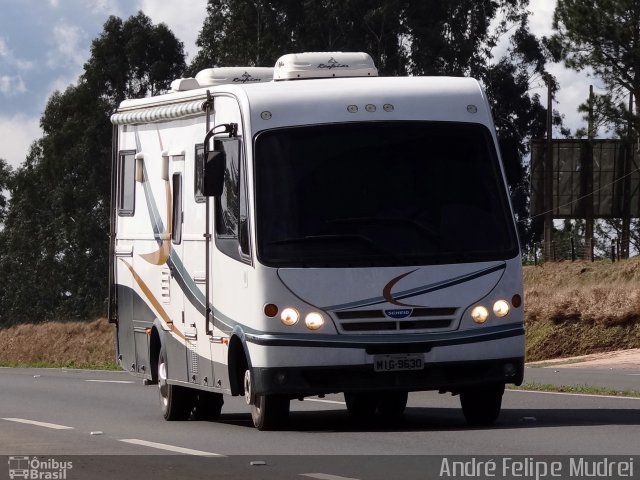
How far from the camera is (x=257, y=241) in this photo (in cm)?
1445

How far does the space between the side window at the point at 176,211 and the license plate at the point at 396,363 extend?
3226mm

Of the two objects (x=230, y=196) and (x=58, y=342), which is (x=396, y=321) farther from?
(x=58, y=342)

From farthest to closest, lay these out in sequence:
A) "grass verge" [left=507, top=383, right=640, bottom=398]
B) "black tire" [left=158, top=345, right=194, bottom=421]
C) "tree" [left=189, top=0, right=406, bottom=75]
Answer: "tree" [left=189, top=0, right=406, bottom=75], "grass verge" [left=507, top=383, right=640, bottom=398], "black tire" [left=158, top=345, right=194, bottom=421]

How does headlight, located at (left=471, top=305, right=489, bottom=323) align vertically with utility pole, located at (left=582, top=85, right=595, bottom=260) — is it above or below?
below

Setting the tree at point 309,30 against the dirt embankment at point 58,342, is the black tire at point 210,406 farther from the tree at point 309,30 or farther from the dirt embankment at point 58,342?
the tree at point 309,30

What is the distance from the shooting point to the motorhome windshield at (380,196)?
14.4m

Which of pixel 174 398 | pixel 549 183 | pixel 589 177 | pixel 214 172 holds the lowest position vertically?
pixel 174 398

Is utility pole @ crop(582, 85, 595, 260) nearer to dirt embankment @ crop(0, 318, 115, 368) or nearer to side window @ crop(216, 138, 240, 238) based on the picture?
dirt embankment @ crop(0, 318, 115, 368)

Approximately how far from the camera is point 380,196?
576 inches

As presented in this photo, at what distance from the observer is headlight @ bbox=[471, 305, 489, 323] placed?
47.6 feet

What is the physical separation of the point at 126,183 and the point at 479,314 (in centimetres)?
599

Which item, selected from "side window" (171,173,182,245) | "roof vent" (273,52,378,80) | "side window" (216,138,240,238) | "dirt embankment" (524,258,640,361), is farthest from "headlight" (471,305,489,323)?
"dirt embankment" (524,258,640,361)

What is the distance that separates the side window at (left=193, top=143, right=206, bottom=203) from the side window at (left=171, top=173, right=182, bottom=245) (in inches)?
23.3

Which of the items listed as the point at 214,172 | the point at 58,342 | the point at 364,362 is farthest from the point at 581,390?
the point at 58,342
